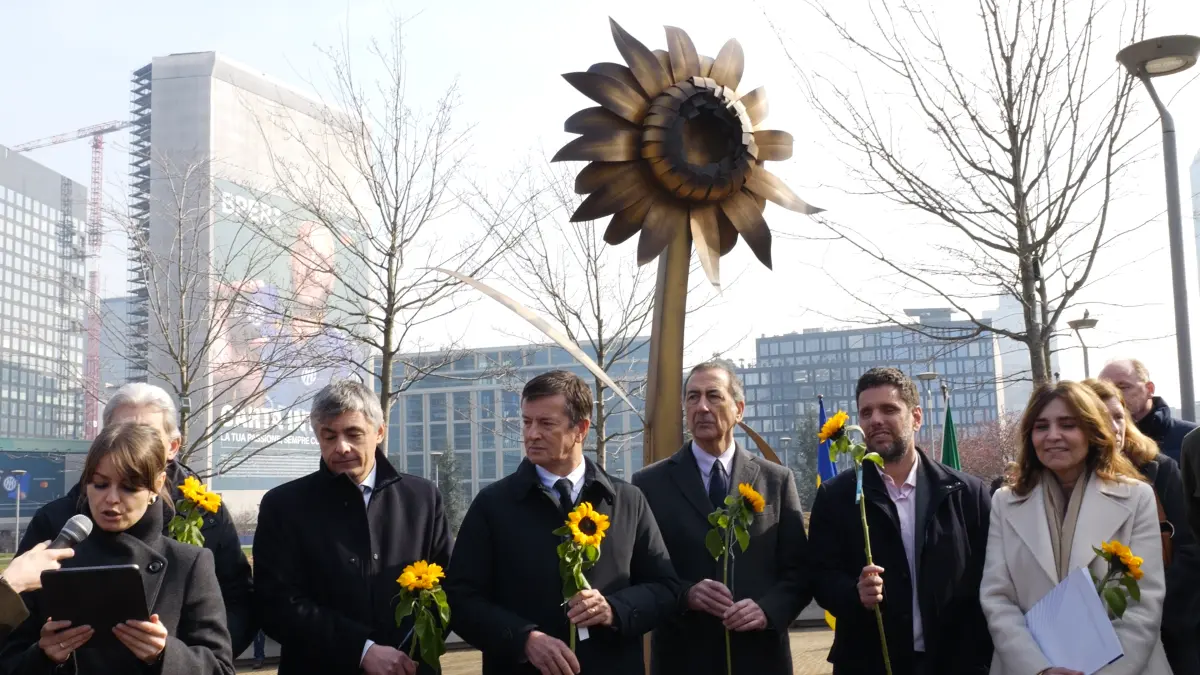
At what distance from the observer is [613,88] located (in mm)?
5348

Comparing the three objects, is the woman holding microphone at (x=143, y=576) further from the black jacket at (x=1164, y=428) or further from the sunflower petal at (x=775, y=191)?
the black jacket at (x=1164, y=428)

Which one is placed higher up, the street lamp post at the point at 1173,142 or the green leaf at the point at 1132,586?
the street lamp post at the point at 1173,142

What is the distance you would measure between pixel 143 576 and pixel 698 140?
348 cm

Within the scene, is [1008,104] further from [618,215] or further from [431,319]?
[431,319]

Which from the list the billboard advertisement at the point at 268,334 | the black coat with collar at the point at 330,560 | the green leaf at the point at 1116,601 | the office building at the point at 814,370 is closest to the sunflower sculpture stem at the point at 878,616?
the green leaf at the point at 1116,601

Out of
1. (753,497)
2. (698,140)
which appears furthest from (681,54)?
(753,497)

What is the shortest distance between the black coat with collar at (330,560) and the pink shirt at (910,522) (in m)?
1.79

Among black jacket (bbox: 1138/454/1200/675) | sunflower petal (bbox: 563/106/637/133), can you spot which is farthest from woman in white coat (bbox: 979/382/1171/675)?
sunflower petal (bbox: 563/106/637/133)

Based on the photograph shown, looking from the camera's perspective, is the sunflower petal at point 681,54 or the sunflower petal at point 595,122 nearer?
the sunflower petal at point 595,122

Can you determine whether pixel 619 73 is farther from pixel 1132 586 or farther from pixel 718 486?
pixel 1132 586

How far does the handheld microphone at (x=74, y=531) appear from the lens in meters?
2.90

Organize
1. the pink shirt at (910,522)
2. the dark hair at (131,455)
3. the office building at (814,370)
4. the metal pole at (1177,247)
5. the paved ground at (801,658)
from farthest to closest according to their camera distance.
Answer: the office building at (814,370) → the paved ground at (801,658) → the metal pole at (1177,247) → the pink shirt at (910,522) → the dark hair at (131,455)

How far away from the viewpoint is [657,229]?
550 cm

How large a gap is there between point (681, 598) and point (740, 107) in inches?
104
